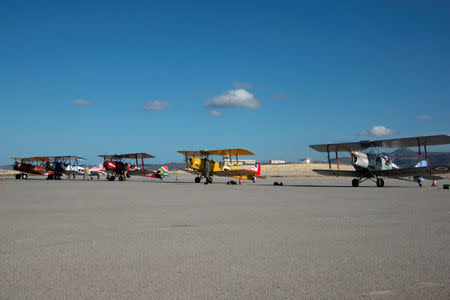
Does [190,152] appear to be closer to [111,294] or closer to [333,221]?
[333,221]

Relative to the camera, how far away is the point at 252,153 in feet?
95.6

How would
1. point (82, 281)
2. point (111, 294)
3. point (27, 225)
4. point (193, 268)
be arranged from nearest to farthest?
point (111, 294) → point (82, 281) → point (193, 268) → point (27, 225)

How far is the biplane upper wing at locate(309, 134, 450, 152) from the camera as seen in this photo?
22594 mm

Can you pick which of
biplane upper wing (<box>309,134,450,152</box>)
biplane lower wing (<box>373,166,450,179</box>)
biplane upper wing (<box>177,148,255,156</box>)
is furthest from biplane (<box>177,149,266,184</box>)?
biplane lower wing (<box>373,166,450,179</box>)

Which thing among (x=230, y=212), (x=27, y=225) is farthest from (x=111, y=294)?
(x=230, y=212)

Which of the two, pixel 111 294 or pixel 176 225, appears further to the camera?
pixel 176 225

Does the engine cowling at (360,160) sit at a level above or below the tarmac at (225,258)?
above

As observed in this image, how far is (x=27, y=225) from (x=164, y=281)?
4.68m

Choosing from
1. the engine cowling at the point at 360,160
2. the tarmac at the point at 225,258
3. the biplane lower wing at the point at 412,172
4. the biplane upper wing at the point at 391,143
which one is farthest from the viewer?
the engine cowling at the point at 360,160

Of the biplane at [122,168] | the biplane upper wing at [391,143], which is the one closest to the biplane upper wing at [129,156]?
the biplane at [122,168]

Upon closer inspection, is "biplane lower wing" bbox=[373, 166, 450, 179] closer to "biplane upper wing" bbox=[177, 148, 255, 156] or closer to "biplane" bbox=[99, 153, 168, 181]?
"biplane upper wing" bbox=[177, 148, 255, 156]

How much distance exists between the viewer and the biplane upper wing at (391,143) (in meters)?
22.6

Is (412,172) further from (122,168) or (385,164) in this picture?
(122,168)

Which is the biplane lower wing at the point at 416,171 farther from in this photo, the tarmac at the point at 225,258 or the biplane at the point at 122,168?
the biplane at the point at 122,168
